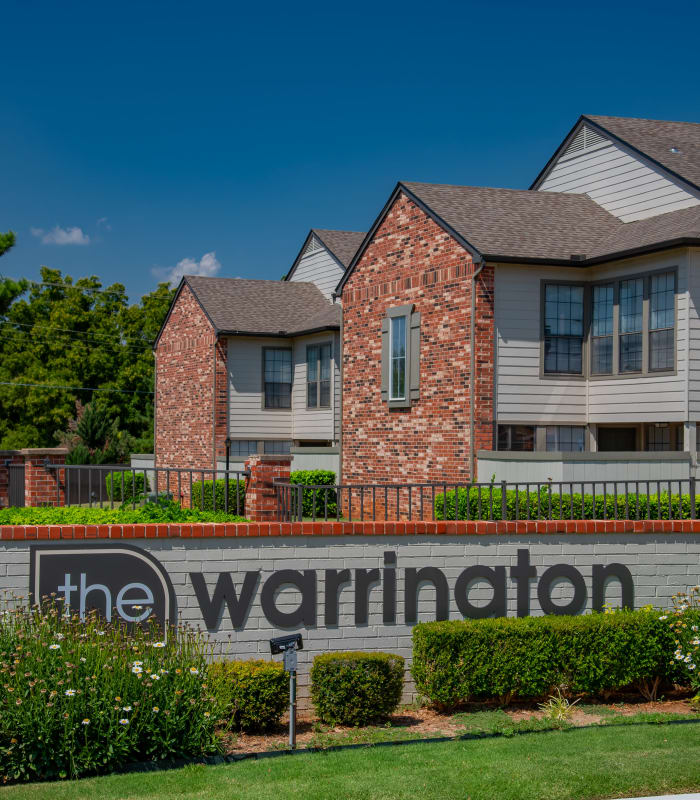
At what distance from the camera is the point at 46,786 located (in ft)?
22.8

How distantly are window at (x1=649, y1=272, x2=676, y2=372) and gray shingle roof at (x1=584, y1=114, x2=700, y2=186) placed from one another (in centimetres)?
287

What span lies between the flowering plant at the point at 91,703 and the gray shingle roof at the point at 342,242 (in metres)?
24.4

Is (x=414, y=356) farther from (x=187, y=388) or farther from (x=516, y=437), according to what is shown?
(x=187, y=388)

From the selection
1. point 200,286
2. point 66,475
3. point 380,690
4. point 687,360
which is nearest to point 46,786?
point 380,690

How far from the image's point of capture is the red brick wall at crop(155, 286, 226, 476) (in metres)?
29.8

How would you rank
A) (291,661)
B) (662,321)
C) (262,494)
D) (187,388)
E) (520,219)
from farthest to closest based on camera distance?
(187,388)
(520,219)
(662,321)
(262,494)
(291,661)

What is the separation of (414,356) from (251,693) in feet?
43.2

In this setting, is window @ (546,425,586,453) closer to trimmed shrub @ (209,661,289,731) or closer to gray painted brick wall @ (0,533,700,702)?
gray painted brick wall @ (0,533,700,702)

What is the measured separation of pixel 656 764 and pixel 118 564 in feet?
16.6

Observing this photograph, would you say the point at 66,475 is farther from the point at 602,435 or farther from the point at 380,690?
the point at 602,435

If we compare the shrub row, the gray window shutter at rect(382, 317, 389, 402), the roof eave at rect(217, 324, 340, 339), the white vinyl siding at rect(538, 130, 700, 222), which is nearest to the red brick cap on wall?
the shrub row

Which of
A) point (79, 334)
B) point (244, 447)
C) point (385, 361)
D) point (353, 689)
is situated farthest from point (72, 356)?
point (353, 689)

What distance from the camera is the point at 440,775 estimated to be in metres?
7.07

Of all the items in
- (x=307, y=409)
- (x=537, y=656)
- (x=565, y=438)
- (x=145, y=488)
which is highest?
(x=307, y=409)
